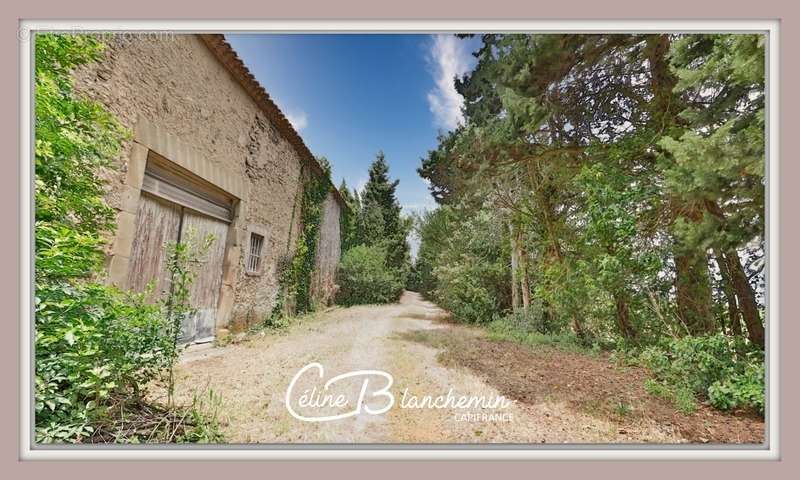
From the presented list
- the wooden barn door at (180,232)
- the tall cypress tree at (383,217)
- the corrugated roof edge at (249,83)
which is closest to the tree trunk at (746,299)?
the tall cypress tree at (383,217)

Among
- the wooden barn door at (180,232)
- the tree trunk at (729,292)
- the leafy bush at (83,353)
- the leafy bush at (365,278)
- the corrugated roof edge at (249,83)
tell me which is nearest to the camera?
the leafy bush at (83,353)

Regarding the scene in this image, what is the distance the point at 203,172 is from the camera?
312 centimetres

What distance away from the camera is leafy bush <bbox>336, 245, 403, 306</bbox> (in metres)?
4.02

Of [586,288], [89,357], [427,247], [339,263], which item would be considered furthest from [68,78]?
[586,288]

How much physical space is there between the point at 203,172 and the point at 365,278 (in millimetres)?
2299

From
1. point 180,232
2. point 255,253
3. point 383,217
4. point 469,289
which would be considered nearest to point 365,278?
point 383,217

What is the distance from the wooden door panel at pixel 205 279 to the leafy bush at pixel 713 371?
4305 millimetres

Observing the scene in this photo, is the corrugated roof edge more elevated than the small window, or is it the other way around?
→ the corrugated roof edge

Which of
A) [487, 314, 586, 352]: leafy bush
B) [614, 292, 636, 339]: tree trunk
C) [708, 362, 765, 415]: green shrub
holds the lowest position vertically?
[487, 314, 586, 352]: leafy bush

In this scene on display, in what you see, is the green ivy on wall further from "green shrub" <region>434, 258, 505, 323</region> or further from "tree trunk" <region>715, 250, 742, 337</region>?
"tree trunk" <region>715, 250, 742, 337</region>

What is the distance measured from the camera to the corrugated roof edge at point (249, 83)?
99.4 inches

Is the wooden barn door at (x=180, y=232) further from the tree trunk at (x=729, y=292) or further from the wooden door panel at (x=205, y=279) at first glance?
the tree trunk at (x=729, y=292)

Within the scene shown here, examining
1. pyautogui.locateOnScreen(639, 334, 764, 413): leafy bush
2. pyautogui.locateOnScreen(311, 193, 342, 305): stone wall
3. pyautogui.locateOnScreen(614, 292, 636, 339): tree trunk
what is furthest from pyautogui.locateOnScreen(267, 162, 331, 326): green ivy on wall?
pyautogui.locateOnScreen(639, 334, 764, 413): leafy bush
